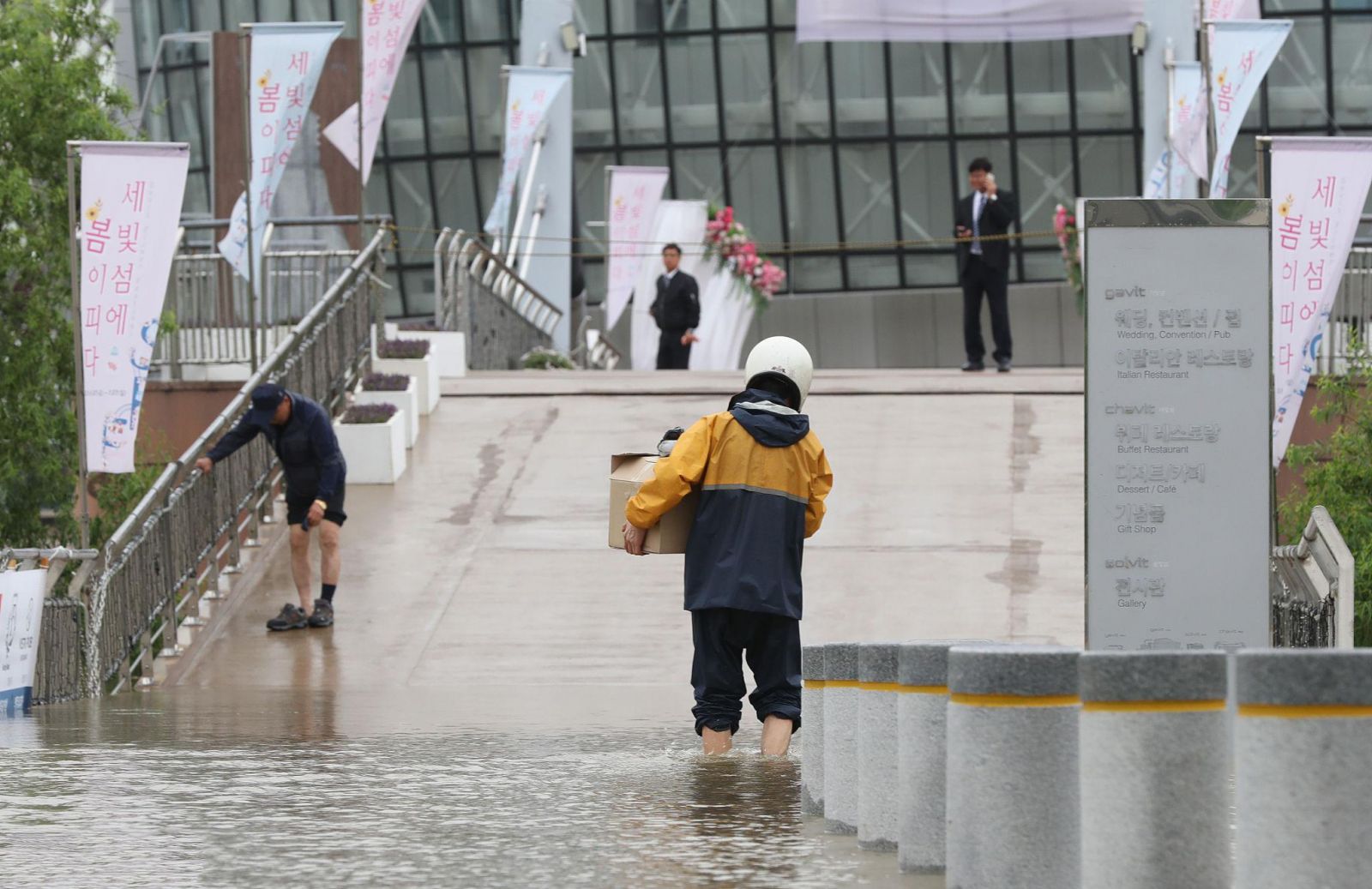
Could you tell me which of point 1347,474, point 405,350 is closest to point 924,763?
point 1347,474

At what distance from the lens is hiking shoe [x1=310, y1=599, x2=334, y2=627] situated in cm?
1413

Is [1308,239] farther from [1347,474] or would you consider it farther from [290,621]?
[290,621]

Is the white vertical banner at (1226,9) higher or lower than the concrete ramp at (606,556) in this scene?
higher

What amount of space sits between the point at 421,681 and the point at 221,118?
59.2 feet

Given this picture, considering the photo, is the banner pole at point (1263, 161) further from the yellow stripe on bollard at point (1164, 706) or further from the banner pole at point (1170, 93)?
the banner pole at point (1170, 93)

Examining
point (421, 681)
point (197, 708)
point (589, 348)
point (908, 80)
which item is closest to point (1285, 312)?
point (421, 681)

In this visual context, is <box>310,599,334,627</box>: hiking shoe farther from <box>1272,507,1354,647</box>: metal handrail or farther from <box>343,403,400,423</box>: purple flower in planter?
<box>1272,507,1354,647</box>: metal handrail

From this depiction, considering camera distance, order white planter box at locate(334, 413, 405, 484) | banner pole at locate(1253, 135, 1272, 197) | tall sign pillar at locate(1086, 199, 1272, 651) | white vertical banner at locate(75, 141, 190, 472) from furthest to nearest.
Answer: white planter box at locate(334, 413, 405, 484), white vertical banner at locate(75, 141, 190, 472), banner pole at locate(1253, 135, 1272, 197), tall sign pillar at locate(1086, 199, 1272, 651)

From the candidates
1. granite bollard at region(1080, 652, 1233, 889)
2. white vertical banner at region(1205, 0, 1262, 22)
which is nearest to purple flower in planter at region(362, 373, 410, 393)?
white vertical banner at region(1205, 0, 1262, 22)

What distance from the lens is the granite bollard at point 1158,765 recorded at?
205 inches

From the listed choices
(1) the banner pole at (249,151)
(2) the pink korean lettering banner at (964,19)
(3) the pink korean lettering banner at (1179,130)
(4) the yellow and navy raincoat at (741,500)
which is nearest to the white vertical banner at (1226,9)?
(3) the pink korean lettering banner at (1179,130)

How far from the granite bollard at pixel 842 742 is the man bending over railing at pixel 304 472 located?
746 cm

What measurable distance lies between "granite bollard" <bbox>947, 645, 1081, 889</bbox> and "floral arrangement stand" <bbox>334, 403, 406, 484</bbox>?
40.8 ft

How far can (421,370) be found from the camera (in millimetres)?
19953
